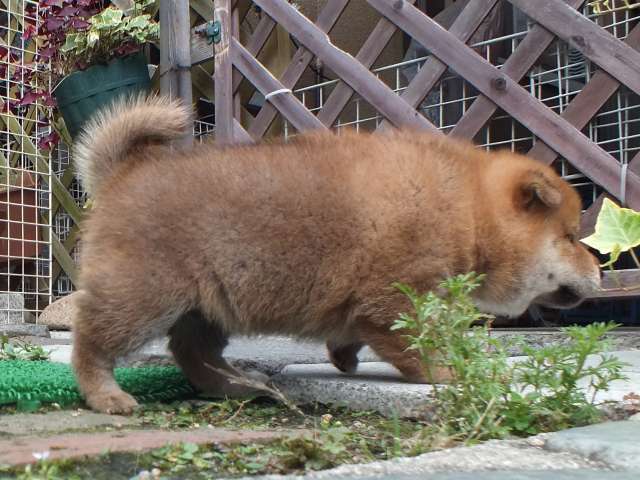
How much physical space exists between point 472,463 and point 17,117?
570 cm

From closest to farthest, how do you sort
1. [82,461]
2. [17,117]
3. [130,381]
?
[82,461], [130,381], [17,117]

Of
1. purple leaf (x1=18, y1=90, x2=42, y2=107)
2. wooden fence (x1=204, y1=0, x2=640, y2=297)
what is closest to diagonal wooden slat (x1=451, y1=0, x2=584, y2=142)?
wooden fence (x1=204, y1=0, x2=640, y2=297)

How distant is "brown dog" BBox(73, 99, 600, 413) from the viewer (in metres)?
2.56

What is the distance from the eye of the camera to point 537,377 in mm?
1988

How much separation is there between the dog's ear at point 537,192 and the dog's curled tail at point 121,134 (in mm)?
1272

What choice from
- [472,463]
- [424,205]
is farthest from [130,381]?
[472,463]

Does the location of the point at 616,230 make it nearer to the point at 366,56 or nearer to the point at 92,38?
the point at 366,56

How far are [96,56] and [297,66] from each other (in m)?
1.53

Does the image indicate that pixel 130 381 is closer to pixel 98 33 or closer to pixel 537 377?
pixel 537 377

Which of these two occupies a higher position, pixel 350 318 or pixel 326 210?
pixel 326 210

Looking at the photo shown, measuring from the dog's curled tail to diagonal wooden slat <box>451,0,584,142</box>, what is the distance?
1718 mm

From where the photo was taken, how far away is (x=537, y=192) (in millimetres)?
3008

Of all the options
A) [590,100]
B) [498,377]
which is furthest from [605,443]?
[590,100]

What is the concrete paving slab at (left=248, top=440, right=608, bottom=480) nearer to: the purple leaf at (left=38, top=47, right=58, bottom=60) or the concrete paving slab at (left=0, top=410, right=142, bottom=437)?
the concrete paving slab at (left=0, top=410, right=142, bottom=437)
